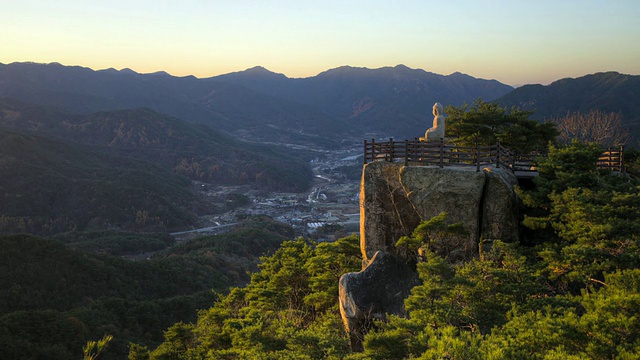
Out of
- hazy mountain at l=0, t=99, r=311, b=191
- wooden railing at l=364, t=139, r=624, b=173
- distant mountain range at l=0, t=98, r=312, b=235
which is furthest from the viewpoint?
hazy mountain at l=0, t=99, r=311, b=191

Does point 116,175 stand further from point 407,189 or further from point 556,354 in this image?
point 556,354

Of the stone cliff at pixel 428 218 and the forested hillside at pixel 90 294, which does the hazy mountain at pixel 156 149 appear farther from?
the stone cliff at pixel 428 218

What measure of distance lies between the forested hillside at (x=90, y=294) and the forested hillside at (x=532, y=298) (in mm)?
22577

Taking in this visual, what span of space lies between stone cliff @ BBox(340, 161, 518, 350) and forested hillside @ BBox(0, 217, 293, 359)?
2482 cm

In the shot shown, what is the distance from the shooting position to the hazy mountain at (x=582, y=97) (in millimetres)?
157250

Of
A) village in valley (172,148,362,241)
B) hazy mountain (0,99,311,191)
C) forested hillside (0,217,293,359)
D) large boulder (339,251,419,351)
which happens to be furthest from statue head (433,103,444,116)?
hazy mountain (0,99,311,191)

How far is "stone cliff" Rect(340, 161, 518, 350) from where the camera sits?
19.6 metres

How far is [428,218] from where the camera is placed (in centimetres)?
2105

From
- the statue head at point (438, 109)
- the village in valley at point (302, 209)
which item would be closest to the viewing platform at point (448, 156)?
the statue head at point (438, 109)

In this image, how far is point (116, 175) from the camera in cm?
13475

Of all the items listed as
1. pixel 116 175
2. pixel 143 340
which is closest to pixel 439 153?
pixel 143 340

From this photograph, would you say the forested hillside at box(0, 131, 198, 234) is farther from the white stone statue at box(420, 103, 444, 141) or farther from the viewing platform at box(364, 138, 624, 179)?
the white stone statue at box(420, 103, 444, 141)

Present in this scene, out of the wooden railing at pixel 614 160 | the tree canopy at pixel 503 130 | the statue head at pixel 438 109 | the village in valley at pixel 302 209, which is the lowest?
the village in valley at pixel 302 209

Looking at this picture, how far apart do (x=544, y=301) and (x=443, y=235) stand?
6.79 metres
